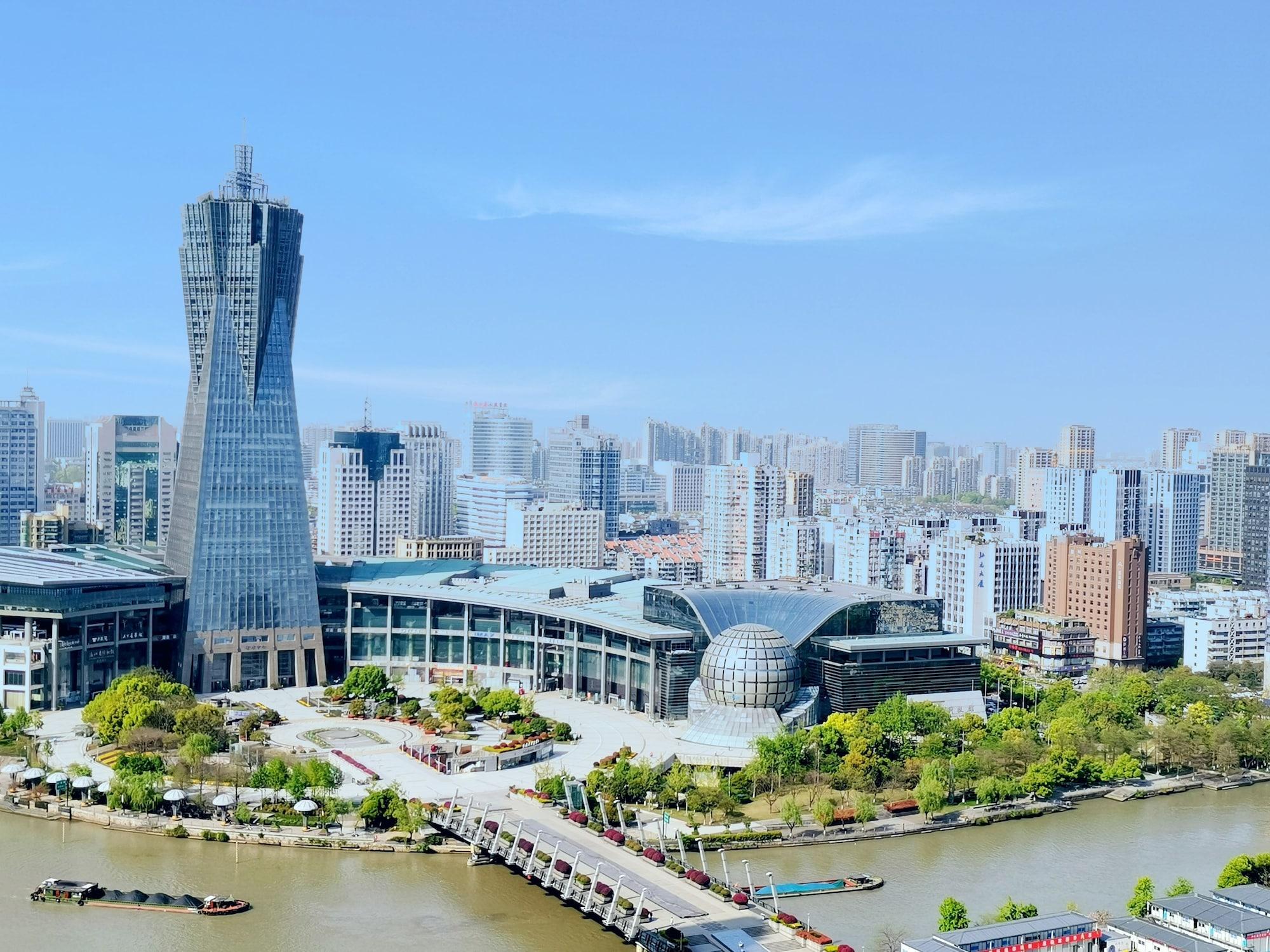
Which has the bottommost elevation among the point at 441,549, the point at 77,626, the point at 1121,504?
the point at 77,626

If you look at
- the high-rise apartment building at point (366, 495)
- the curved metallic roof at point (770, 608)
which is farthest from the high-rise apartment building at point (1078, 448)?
the curved metallic roof at point (770, 608)

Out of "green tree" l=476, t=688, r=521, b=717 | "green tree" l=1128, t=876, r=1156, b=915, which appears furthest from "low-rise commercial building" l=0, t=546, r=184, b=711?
"green tree" l=1128, t=876, r=1156, b=915

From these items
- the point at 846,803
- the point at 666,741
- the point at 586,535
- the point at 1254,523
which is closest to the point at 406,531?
the point at 586,535

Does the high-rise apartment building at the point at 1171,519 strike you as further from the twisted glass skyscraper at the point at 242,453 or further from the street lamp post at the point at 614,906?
the street lamp post at the point at 614,906

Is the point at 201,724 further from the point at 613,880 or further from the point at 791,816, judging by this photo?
the point at 791,816

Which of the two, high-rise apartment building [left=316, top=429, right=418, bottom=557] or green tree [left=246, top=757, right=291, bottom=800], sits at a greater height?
high-rise apartment building [left=316, top=429, right=418, bottom=557]

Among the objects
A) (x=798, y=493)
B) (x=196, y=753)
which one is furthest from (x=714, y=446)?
(x=196, y=753)

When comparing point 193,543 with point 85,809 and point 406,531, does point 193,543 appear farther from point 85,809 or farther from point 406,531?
point 406,531

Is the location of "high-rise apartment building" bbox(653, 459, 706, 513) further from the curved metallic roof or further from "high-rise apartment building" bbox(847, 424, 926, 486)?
the curved metallic roof
